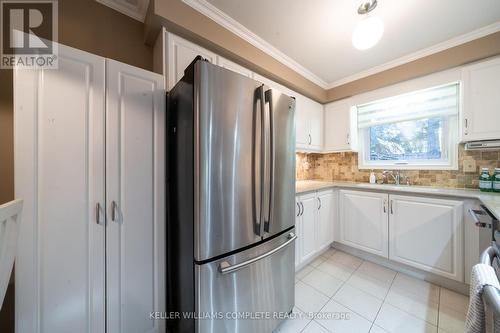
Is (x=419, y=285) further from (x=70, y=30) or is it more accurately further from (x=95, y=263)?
(x=70, y=30)

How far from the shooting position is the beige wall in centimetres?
111

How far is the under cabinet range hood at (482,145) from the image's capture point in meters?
1.74

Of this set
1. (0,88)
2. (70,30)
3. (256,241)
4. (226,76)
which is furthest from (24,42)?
(256,241)

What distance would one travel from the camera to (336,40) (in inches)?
73.5

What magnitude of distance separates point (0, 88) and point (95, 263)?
3.86 feet

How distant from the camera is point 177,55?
4.53 feet

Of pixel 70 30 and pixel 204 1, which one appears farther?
pixel 204 1

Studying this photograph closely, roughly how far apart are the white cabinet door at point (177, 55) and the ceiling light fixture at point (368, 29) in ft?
4.04

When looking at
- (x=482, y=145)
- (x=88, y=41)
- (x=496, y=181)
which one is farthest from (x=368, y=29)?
(x=88, y=41)

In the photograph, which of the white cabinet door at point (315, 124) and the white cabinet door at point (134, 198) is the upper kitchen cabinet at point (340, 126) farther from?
the white cabinet door at point (134, 198)

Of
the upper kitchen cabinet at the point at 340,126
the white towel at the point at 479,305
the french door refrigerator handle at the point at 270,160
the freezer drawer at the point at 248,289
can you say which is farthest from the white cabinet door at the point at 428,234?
the white towel at the point at 479,305

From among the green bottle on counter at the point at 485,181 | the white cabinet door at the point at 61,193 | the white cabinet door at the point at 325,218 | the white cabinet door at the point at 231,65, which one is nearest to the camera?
the white cabinet door at the point at 61,193

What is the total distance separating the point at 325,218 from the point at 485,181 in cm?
155

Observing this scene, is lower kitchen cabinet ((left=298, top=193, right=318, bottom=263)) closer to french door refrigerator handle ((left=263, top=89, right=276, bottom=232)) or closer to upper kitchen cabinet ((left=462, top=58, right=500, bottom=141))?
french door refrigerator handle ((left=263, top=89, right=276, bottom=232))
